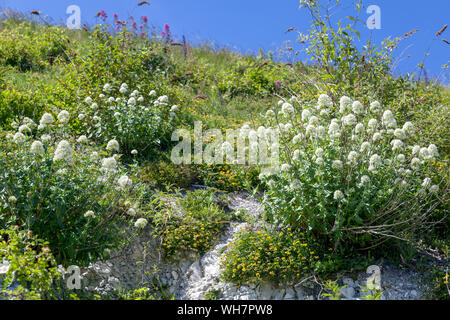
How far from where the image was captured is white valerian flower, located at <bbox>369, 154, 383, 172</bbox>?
3988 millimetres

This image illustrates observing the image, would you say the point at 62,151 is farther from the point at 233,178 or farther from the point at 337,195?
the point at 233,178

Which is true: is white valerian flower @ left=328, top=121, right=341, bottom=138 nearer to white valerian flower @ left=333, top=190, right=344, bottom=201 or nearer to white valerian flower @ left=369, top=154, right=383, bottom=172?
white valerian flower @ left=369, top=154, right=383, bottom=172

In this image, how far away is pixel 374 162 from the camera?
13.2 feet

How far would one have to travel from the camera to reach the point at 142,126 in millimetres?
6293

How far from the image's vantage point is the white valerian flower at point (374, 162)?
399 cm

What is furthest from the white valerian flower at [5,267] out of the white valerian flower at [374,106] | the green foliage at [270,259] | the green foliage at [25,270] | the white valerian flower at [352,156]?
the white valerian flower at [374,106]

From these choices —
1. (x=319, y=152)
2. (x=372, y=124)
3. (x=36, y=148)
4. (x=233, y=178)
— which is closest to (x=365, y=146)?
(x=372, y=124)

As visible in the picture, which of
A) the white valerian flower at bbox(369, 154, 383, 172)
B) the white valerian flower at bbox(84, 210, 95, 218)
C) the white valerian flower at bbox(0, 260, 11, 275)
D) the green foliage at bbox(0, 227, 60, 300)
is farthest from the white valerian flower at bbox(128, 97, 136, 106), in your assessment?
the white valerian flower at bbox(369, 154, 383, 172)

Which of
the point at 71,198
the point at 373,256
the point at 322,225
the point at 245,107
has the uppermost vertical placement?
the point at 245,107

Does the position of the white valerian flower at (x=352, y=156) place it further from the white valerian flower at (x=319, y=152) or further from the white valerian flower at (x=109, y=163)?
the white valerian flower at (x=109, y=163)

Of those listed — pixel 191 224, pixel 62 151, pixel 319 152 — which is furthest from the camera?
pixel 191 224

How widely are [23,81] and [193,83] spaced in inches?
150

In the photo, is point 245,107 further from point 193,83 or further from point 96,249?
point 96,249
